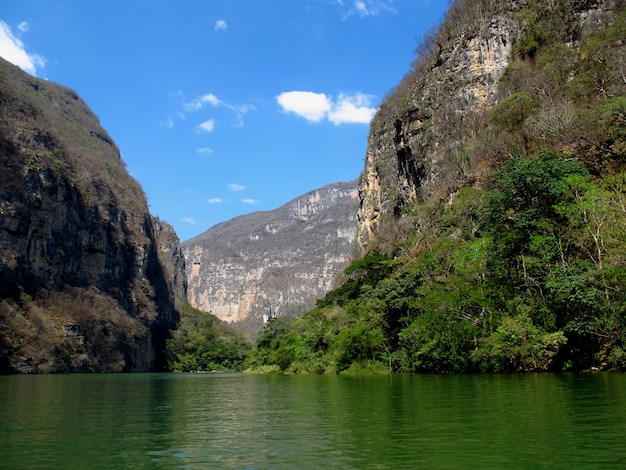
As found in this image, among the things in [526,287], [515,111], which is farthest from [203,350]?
[526,287]

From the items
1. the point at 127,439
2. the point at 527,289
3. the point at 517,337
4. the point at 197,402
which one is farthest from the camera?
the point at 527,289

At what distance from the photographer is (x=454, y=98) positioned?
5503 centimetres

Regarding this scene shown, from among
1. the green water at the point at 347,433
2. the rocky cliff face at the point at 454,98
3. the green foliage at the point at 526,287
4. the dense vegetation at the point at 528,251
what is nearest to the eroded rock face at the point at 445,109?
the rocky cliff face at the point at 454,98

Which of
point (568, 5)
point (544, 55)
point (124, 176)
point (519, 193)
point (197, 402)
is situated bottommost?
point (197, 402)

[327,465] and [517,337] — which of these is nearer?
[327,465]

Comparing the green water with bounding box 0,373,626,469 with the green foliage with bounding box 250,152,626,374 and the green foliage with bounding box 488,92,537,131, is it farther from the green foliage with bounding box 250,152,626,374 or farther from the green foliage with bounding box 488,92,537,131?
the green foliage with bounding box 488,92,537,131

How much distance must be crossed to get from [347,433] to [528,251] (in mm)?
20248

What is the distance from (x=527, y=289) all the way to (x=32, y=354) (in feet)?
203

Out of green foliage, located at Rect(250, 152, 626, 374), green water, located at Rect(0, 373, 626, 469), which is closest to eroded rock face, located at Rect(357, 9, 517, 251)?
green foliage, located at Rect(250, 152, 626, 374)

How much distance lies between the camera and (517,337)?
83.3 ft

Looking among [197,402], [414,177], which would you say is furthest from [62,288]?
[197,402]

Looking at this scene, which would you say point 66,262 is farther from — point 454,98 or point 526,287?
point 526,287

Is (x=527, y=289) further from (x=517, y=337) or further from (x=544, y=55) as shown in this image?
(x=544, y=55)

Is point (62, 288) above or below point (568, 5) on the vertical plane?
below
